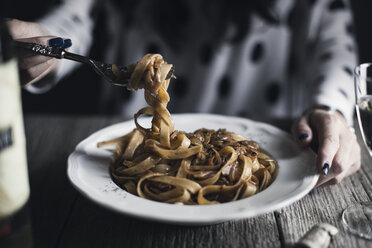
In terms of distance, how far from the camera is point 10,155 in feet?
2.69

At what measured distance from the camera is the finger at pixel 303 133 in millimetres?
1486

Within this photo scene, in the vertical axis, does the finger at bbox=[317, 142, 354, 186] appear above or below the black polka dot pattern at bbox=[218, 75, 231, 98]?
above

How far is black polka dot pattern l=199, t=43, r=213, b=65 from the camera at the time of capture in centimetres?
280

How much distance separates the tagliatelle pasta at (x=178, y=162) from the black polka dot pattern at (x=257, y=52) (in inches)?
57.3

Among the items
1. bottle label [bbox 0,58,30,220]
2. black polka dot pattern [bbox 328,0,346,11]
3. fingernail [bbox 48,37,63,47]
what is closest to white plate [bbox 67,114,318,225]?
bottle label [bbox 0,58,30,220]

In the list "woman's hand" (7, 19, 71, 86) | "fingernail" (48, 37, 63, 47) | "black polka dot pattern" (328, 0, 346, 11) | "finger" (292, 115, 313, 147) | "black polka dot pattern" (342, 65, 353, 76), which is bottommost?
"black polka dot pattern" (342, 65, 353, 76)

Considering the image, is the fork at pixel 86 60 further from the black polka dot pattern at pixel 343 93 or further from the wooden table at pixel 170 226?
the black polka dot pattern at pixel 343 93

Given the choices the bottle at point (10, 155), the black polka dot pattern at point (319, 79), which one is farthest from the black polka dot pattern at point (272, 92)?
the bottle at point (10, 155)

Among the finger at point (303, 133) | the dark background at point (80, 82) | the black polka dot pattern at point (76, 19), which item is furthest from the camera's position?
the dark background at point (80, 82)

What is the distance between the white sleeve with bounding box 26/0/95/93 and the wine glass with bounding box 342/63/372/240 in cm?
150

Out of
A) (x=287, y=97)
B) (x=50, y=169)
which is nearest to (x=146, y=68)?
(x=50, y=169)

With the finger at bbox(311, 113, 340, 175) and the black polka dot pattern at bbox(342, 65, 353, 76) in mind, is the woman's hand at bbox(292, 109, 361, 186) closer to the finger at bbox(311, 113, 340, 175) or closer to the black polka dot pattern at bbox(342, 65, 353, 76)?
the finger at bbox(311, 113, 340, 175)

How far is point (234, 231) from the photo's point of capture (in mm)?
1146

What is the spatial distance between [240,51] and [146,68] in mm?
1575
